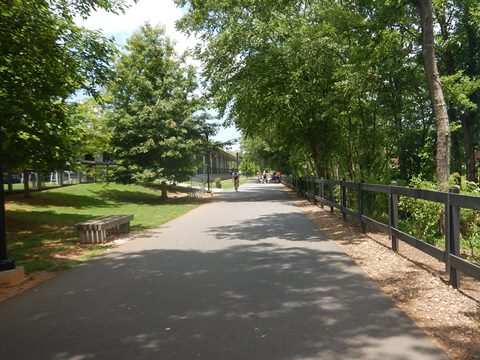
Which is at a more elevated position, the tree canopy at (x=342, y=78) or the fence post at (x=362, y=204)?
the tree canopy at (x=342, y=78)

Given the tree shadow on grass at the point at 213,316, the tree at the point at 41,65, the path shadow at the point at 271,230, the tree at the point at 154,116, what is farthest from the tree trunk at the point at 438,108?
the tree at the point at 154,116

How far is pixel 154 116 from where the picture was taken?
23.5m

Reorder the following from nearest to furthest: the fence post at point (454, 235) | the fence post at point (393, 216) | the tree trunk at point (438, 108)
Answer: the fence post at point (454, 235) < the fence post at point (393, 216) < the tree trunk at point (438, 108)

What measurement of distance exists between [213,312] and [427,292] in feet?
8.82

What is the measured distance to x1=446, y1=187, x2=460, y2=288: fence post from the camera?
5.37m

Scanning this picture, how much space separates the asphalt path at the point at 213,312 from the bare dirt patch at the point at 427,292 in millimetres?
178

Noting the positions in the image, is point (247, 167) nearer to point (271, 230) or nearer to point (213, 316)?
point (271, 230)

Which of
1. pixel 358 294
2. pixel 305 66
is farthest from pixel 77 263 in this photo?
pixel 305 66

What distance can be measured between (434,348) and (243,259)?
4329mm

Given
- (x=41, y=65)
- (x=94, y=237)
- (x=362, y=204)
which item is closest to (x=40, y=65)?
(x=41, y=65)

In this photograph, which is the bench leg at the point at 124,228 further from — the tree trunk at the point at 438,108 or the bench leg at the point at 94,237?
the tree trunk at the point at 438,108

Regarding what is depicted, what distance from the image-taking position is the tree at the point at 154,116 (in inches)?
926

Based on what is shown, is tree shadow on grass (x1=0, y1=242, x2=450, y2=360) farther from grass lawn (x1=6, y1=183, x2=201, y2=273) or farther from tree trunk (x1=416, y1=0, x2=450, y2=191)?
tree trunk (x1=416, y1=0, x2=450, y2=191)

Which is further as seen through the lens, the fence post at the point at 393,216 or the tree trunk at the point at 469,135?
the tree trunk at the point at 469,135
